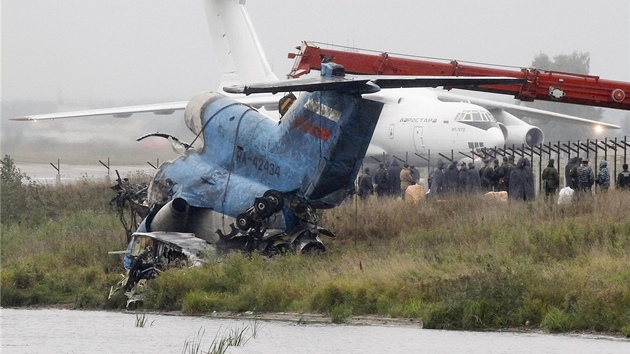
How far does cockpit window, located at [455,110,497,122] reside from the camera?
38125mm

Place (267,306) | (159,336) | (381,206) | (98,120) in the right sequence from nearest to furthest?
(159,336), (267,306), (381,206), (98,120)

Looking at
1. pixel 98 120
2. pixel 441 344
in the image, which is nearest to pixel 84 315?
pixel 441 344

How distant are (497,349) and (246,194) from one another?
7.84 m

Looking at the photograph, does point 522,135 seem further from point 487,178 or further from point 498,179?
point 498,179

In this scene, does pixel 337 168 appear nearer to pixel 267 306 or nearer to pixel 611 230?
pixel 267 306

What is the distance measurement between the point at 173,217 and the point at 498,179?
10.5 meters

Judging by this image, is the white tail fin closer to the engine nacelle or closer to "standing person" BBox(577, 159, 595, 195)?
the engine nacelle

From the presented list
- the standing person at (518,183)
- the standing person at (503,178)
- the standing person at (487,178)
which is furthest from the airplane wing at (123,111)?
the standing person at (518,183)

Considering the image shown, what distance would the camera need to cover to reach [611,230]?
19.4m

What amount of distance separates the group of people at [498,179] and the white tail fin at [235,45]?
11.2 m

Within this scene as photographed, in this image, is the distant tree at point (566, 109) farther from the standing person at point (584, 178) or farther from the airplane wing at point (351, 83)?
the airplane wing at point (351, 83)

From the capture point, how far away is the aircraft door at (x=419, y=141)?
3906cm

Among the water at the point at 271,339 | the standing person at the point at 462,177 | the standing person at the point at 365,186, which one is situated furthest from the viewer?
the standing person at the point at 365,186

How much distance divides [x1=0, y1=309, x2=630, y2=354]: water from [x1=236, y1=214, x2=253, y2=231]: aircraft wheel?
2863 mm
